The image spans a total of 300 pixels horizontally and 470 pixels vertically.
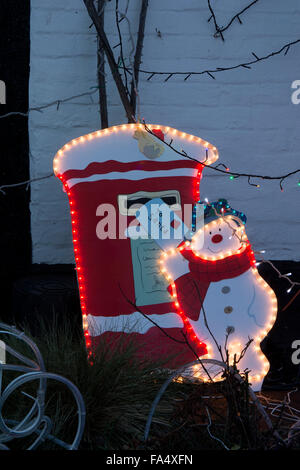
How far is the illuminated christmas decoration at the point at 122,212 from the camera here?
197 centimetres

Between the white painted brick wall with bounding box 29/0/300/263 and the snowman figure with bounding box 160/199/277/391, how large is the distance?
2.46 ft

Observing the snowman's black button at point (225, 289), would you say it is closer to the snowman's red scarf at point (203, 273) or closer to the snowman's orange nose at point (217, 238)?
the snowman's red scarf at point (203, 273)

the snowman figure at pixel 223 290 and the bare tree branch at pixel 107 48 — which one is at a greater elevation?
the bare tree branch at pixel 107 48

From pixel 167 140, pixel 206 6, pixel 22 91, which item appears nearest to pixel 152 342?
pixel 167 140

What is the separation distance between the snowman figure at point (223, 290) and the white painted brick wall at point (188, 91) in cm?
75

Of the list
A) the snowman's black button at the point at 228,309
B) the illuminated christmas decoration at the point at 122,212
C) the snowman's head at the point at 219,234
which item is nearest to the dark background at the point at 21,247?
the illuminated christmas decoration at the point at 122,212

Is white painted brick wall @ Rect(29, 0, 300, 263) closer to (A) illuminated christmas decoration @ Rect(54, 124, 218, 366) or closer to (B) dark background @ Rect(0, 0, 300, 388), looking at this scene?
(B) dark background @ Rect(0, 0, 300, 388)

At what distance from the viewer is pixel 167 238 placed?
2012 millimetres

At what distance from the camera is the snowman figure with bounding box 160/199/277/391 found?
1835 millimetres

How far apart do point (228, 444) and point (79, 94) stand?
65.8 inches

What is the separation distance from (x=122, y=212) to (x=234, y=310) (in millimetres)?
539

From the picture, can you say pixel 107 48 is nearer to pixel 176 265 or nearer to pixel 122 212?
pixel 122 212

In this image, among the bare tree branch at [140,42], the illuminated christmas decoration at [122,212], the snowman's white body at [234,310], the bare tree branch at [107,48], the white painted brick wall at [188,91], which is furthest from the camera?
the white painted brick wall at [188,91]

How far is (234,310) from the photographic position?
1.84 meters
